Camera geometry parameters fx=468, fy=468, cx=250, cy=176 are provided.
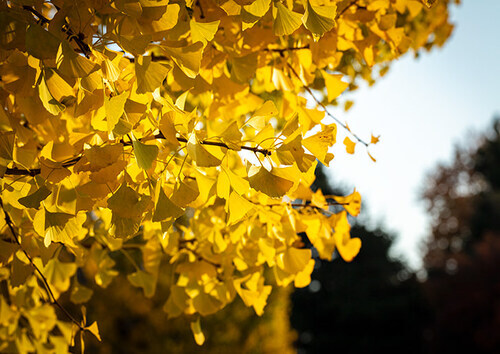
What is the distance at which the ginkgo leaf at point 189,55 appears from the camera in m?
0.85

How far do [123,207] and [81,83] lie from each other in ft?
0.74

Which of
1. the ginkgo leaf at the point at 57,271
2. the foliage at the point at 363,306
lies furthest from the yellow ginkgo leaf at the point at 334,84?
the foliage at the point at 363,306

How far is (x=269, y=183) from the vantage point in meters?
0.81

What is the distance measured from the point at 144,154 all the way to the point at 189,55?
0.20 metres

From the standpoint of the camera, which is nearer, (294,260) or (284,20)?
(284,20)

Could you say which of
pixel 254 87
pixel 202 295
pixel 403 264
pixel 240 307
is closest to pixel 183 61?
pixel 202 295

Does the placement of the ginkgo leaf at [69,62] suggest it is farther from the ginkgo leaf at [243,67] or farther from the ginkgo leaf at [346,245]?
the ginkgo leaf at [346,245]

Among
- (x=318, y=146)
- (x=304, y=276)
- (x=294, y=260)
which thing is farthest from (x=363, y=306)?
(x=318, y=146)

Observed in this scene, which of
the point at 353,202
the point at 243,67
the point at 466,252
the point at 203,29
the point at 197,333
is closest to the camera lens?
the point at 203,29

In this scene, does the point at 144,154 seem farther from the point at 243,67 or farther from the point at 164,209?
→ the point at 243,67

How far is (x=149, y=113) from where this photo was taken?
0.94 meters

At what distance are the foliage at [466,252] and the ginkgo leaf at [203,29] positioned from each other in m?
12.8

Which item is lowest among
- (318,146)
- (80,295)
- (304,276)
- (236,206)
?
(80,295)

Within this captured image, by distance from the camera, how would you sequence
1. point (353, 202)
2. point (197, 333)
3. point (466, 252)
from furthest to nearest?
point (466, 252) → point (197, 333) → point (353, 202)
